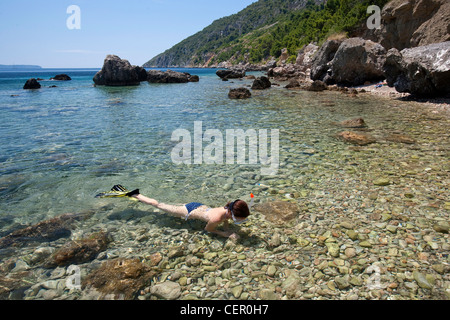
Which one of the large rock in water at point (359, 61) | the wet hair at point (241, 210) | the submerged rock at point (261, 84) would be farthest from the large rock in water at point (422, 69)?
the wet hair at point (241, 210)

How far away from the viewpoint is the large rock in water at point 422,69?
15.9 meters

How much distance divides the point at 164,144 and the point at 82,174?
4058mm

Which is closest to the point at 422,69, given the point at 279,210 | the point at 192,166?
the point at 192,166

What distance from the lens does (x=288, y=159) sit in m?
9.35

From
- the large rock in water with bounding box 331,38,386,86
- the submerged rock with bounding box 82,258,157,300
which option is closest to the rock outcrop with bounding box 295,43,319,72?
the large rock in water with bounding box 331,38,386,86

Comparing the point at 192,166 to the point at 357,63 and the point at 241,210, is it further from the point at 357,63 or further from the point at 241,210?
the point at 357,63

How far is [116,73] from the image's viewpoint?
154 feet

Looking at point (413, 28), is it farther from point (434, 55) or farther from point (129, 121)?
point (129, 121)

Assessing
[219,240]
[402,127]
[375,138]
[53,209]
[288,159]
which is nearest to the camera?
[219,240]

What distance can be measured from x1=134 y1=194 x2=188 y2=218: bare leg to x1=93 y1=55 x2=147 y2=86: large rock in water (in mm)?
47346

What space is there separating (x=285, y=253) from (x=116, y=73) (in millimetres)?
50630
